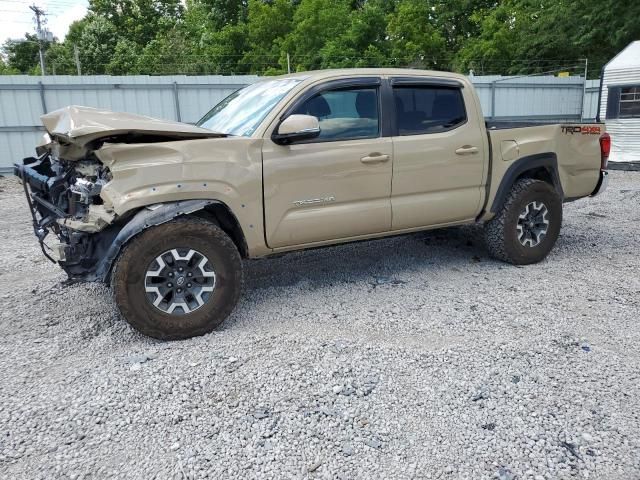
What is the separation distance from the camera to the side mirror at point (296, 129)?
403cm

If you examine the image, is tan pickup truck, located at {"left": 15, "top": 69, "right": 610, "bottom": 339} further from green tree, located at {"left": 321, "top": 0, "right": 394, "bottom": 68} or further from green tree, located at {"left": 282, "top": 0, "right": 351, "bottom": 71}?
green tree, located at {"left": 282, "top": 0, "right": 351, "bottom": 71}

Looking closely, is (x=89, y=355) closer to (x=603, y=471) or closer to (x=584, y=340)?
(x=603, y=471)

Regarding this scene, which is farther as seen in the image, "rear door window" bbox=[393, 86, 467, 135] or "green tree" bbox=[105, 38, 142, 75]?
Answer: "green tree" bbox=[105, 38, 142, 75]

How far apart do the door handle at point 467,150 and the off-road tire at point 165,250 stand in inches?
90.4

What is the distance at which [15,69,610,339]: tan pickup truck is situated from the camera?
3766 millimetres

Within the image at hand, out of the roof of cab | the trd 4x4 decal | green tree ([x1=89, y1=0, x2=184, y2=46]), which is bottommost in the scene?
the trd 4x4 decal

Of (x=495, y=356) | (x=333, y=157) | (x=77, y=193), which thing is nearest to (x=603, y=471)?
(x=495, y=356)

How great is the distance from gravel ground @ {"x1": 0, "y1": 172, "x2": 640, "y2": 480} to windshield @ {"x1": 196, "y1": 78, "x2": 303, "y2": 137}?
1469mm

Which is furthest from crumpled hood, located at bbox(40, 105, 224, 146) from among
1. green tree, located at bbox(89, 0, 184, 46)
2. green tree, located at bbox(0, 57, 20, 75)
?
green tree, located at bbox(0, 57, 20, 75)

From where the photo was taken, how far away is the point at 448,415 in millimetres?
2996

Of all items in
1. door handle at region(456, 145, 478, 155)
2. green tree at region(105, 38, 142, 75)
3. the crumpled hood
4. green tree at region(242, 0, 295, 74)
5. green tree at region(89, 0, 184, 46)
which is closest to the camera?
the crumpled hood

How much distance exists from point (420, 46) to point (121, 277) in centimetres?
2447

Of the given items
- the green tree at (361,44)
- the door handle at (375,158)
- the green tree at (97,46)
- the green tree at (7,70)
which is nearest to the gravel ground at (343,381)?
the door handle at (375,158)

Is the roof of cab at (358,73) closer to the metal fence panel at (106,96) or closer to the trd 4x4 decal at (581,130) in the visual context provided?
the trd 4x4 decal at (581,130)
